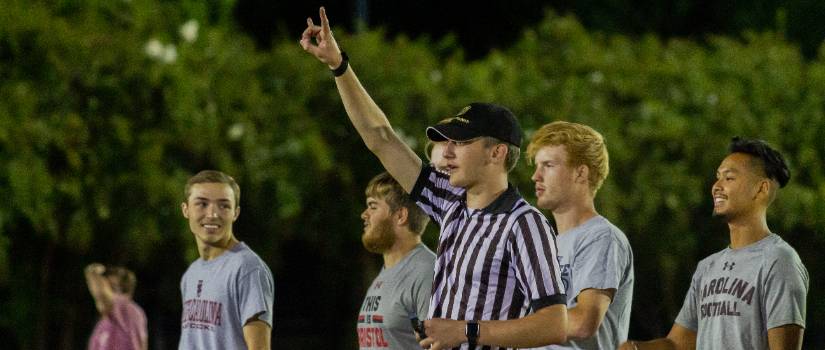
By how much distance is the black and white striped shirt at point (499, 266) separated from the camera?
4.55 meters

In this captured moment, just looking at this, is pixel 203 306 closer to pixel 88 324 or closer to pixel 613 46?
pixel 88 324

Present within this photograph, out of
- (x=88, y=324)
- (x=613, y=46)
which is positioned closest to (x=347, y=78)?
(x=88, y=324)

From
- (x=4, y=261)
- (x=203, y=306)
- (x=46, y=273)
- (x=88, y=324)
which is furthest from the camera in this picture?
(x=88, y=324)

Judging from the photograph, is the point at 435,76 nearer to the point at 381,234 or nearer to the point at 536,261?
the point at 381,234

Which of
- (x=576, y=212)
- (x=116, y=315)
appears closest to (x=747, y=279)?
(x=576, y=212)

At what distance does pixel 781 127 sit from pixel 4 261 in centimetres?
866

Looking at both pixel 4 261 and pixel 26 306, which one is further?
pixel 26 306

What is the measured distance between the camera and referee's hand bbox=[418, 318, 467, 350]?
14.6ft

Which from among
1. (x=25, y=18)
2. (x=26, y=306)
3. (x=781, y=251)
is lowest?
(x=781, y=251)

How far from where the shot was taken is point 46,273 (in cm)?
1502

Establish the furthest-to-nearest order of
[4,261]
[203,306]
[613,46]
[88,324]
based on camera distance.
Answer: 1. [613,46]
2. [88,324]
3. [4,261]
4. [203,306]

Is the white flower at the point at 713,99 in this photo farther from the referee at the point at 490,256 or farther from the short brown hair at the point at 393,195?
the referee at the point at 490,256

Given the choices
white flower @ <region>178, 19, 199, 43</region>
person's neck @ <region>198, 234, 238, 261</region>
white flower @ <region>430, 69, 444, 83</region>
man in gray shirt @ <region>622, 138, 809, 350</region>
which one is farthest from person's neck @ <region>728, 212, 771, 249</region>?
white flower @ <region>430, 69, 444, 83</region>

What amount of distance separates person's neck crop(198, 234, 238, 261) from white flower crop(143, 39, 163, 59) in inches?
310
